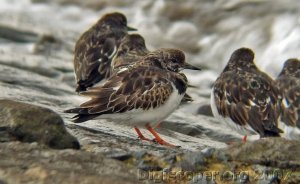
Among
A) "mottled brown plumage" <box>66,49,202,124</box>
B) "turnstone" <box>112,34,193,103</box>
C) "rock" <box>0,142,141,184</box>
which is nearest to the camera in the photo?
"rock" <box>0,142,141,184</box>

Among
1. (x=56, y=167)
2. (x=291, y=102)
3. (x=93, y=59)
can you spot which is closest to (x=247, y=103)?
(x=291, y=102)

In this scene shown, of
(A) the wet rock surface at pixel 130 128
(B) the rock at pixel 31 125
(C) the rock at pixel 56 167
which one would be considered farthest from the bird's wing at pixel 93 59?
(C) the rock at pixel 56 167

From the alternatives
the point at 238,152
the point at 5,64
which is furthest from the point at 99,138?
the point at 5,64

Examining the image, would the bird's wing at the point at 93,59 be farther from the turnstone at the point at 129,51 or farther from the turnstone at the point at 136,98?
the turnstone at the point at 136,98

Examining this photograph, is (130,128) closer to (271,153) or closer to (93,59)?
(93,59)

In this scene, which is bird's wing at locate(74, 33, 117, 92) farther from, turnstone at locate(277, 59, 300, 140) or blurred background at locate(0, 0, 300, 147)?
turnstone at locate(277, 59, 300, 140)

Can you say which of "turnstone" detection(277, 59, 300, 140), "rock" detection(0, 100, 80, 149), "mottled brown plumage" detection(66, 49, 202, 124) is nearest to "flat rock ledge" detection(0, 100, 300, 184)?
"rock" detection(0, 100, 80, 149)
